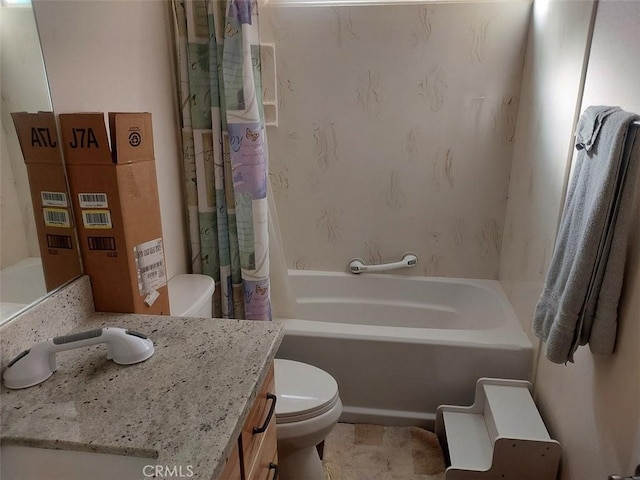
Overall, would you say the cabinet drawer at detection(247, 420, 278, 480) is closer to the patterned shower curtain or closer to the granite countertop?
the granite countertop

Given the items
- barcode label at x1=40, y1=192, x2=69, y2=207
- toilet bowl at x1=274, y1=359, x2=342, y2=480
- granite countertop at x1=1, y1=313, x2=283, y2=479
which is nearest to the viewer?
granite countertop at x1=1, y1=313, x2=283, y2=479

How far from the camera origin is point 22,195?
40.4 inches

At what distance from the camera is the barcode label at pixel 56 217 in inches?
42.7

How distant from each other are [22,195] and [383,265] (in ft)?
6.08

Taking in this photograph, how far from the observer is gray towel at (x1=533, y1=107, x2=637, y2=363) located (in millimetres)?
1106

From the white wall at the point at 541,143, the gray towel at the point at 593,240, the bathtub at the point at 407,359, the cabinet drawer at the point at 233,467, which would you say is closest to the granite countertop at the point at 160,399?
the cabinet drawer at the point at 233,467

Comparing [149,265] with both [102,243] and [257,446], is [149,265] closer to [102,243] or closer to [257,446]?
[102,243]

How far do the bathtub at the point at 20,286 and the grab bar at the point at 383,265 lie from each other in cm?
175

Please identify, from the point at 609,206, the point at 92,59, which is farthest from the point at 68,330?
the point at 609,206

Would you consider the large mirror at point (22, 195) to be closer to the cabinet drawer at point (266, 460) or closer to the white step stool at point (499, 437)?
the cabinet drawer at point (266, 460)

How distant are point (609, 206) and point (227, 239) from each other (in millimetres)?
1428

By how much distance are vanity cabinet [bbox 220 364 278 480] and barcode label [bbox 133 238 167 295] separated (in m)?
0.42

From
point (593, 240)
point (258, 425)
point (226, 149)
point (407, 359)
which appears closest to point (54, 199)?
point (258, 425)

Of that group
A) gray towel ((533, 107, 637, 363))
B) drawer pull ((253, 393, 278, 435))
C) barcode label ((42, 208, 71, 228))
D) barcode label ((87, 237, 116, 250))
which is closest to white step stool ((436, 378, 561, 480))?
gray towel ((533, 107, 637, 363))
